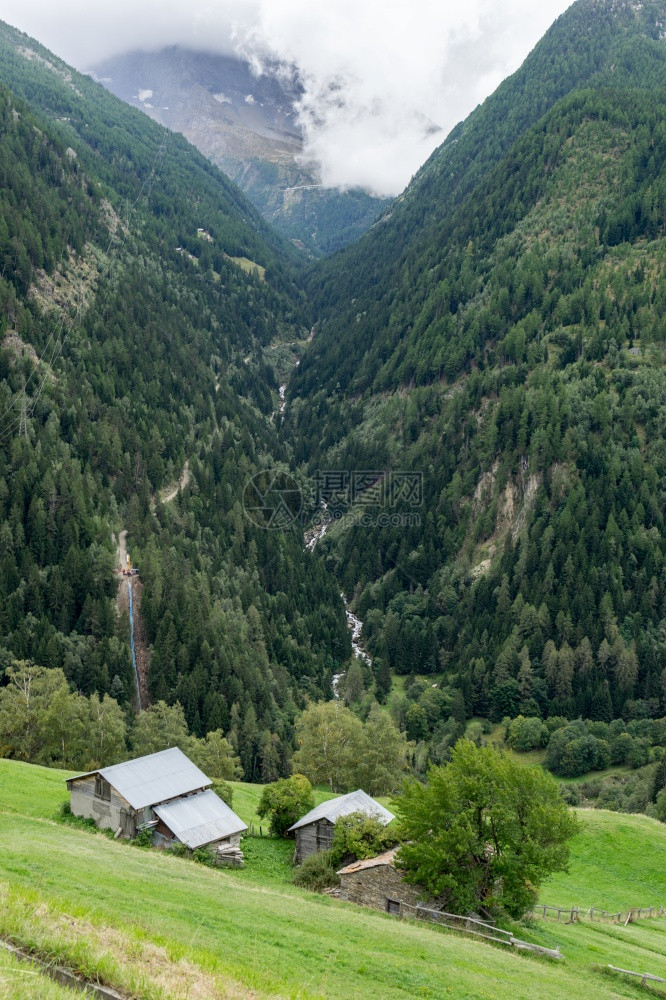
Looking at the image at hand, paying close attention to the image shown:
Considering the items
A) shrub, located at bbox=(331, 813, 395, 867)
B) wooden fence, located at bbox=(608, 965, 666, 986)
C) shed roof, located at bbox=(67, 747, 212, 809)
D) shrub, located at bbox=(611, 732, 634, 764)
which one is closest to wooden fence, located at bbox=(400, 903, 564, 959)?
wooden fence, located at bbox=(608, 965, 666, 986)

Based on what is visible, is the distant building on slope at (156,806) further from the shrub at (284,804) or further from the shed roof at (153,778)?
the shrub at (284,804)

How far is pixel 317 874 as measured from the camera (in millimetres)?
57562

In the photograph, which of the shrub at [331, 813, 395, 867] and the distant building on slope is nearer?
the shrub at [331, 813, 395, 867]

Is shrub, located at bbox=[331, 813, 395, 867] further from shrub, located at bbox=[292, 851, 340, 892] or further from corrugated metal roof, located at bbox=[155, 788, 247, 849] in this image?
corrugated metal roof, located at bbox=[155, 788, 247, 849]

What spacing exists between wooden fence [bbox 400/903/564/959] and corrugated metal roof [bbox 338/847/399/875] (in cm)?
279

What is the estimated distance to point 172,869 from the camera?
49.0 m

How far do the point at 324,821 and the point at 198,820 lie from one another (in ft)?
30.7

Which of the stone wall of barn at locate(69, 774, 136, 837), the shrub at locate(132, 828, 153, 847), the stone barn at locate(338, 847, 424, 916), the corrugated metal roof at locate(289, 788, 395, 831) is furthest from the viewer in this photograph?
the corrugated metal roof at locate(289, 788, 395, 831)

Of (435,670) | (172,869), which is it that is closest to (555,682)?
(435,670)

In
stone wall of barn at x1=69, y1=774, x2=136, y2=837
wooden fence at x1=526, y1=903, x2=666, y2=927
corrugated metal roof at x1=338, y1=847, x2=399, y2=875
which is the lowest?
wooden fence at x1=526, y1=903, x2=666, y2=927

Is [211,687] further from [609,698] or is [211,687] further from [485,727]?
[609,698]

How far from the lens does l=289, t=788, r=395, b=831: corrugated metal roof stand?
6275 cm

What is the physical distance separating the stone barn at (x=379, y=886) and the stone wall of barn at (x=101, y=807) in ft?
57.4

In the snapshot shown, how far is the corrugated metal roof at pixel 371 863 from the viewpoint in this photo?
174 ft
